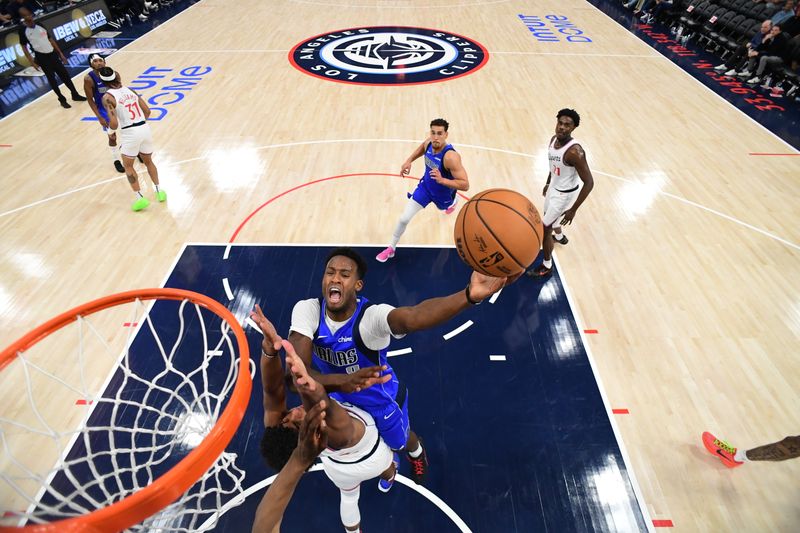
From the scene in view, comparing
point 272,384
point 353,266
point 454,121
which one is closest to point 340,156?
point 454,121

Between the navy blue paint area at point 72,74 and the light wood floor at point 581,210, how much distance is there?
0.51 metres

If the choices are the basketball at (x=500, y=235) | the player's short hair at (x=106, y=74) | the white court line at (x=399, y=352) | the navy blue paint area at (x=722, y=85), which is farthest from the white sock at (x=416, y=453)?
the navy blue paint area at (x=722, y=85)

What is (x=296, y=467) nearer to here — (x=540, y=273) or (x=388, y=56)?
(x=540, y=273)

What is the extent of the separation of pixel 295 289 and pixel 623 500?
3.45 metres

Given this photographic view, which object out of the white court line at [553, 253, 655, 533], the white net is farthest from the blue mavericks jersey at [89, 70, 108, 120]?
the white court line at [553, 253, 655, 533]

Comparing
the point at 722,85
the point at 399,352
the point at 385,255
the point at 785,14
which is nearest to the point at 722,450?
the point at 399,352

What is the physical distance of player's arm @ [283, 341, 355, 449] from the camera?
1851 millimetres

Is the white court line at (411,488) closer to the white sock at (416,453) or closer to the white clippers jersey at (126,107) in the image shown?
the white sock at (416,453)

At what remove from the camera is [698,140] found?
7676mm

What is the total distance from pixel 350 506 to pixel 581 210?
4.82 m

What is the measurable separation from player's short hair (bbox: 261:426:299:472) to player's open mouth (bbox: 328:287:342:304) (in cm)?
71

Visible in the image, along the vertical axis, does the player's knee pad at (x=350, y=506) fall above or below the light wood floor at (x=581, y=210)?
above

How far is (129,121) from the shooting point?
5.38 metres

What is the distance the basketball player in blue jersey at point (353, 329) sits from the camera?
2.26 meters
